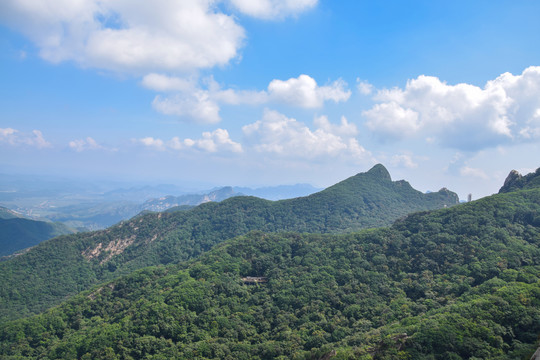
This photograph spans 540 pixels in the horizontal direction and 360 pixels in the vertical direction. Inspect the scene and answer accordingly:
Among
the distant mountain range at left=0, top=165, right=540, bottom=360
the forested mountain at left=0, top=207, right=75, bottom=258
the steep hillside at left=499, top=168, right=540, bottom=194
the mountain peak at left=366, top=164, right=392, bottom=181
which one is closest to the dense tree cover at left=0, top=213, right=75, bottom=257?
the forested mountain at left=0, top=207, right=75, bottom=258

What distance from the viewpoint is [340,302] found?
49688mm

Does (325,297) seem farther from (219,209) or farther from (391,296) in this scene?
(219,209)

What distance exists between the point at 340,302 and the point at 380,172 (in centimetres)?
13692

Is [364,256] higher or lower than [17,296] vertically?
higher

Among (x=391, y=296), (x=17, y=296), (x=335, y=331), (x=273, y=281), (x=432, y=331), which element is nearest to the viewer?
(x=432, y=331)

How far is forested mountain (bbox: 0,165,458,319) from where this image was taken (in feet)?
278

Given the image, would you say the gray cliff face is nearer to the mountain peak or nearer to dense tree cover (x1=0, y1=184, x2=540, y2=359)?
dense tree cover (x1=0, y1=184, x2=540, y2=359)

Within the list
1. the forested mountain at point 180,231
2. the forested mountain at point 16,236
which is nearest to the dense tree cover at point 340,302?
the forested mountain at point 180,231

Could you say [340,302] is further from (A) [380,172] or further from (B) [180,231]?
(A) [380,172]

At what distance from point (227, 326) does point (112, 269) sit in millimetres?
73935

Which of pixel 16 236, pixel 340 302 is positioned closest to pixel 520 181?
pixel 340 302

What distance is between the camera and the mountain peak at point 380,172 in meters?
172

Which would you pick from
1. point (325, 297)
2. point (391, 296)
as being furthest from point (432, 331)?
point (325, 297)

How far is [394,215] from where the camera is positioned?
13512cm
